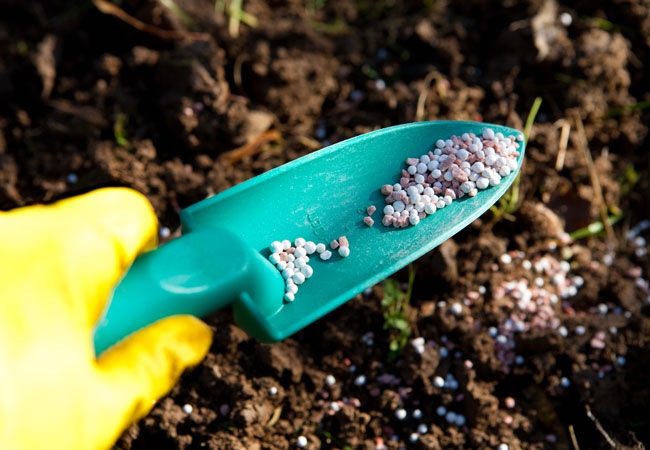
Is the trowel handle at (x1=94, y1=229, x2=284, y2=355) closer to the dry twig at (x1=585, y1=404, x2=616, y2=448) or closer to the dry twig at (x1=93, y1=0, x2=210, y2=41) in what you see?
the dry twig at (x1=585, y1=404, x2=616, y2=448)

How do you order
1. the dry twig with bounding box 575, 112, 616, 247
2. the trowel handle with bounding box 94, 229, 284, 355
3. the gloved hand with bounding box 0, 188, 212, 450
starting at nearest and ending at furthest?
the gloved hand with bounding box 0, 188, 212, 450 → the trowel handle with bounding box 94, 229, 284, 355 → the dry twig with bounding box 575, 112, 616, 247

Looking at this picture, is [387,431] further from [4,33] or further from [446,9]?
[4,33]

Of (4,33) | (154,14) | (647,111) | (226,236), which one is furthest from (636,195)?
(4,33)

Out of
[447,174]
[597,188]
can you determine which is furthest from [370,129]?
[597,188]

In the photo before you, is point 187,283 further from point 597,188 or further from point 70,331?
point 597,188

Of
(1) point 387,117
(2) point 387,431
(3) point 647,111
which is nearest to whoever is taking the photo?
(2) point 387,431

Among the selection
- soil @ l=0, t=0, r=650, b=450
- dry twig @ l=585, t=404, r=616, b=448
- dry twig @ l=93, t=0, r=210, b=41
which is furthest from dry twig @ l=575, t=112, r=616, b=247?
dry twig @ l=93, t=0, r=210, b=41

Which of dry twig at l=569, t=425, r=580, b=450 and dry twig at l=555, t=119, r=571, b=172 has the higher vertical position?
dry twig at l=555, t=119, r=571, b=172
